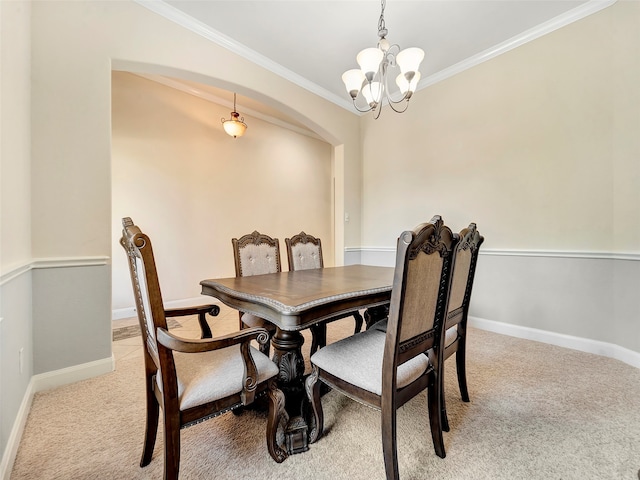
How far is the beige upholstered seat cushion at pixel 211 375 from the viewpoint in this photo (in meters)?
0.93

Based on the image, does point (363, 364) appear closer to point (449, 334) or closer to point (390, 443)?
point (390, 443)

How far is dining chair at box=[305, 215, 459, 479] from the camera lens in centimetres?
94

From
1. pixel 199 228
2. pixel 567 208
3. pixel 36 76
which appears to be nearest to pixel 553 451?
pixel 567 208

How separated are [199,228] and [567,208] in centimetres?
413

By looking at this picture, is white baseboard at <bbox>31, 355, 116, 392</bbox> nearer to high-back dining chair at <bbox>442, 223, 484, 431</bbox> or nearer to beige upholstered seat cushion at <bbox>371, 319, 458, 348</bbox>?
beige upholstered seat cushion at <bbox>371, 319, 458, 348</bbox>

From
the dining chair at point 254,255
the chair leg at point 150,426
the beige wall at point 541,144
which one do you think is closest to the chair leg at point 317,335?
the dining chair at point 254,255

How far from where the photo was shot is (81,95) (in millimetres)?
1846

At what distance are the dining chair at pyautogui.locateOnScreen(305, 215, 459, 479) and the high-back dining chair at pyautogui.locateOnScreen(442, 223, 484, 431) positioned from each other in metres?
0.16

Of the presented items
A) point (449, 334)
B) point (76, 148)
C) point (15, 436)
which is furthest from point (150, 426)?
point (76, 148)

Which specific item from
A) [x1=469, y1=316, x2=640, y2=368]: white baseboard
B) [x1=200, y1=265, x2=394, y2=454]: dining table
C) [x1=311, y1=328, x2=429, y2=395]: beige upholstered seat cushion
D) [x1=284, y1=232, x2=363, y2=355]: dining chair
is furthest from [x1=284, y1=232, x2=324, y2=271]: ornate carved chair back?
[x1=469, y1=316, x2=640, y2=368]: white baseboard

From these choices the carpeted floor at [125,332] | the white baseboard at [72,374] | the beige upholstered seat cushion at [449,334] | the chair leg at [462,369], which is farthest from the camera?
the carpeted floor at [125,332]

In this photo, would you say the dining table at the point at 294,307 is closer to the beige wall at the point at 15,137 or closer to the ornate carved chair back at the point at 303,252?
the ornate carved chair back at the point at 303,252

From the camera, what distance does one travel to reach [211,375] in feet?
3.30

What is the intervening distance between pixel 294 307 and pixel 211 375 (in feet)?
1.32
